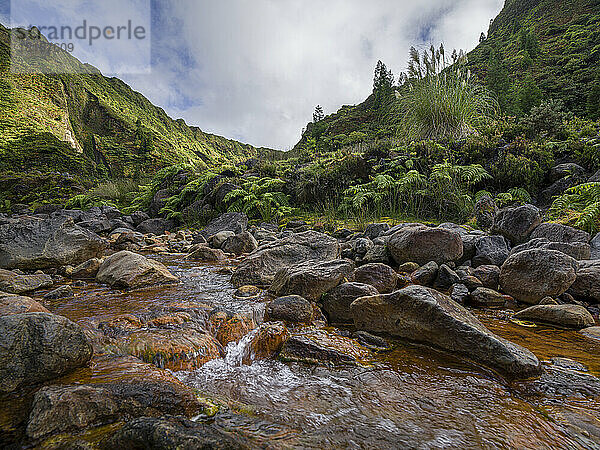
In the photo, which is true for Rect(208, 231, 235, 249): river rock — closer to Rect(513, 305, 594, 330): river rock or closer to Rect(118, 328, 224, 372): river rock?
Rect(118, 328, 224, 372): river rock

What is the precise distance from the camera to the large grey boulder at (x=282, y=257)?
385 cm

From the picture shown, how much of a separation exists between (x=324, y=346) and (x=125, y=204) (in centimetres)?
1580

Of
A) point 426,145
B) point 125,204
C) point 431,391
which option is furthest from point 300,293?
point 125,204

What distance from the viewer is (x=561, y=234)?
12.7ft

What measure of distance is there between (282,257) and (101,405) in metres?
2.95

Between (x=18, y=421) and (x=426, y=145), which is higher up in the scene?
(x=426, y=145)

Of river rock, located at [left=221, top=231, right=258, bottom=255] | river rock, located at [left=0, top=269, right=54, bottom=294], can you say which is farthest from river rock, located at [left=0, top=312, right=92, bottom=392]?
river rock, located at [left=221, top=231, right=258, bottom=255]

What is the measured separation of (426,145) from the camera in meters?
8.76

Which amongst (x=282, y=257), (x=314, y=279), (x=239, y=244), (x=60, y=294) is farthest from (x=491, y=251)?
(x=60, y=294)

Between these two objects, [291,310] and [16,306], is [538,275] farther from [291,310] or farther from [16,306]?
[16,306]

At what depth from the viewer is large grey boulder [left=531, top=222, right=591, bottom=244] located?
3728mm

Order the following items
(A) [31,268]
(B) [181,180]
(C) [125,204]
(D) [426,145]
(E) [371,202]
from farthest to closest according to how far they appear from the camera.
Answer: (C) [125,204] < (B) [181,180] < (D) [426,145] < (E) [371,202] < (A) [31,268]

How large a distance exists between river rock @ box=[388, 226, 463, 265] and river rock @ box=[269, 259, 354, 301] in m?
1.24

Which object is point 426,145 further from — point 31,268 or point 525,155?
point 31,268
